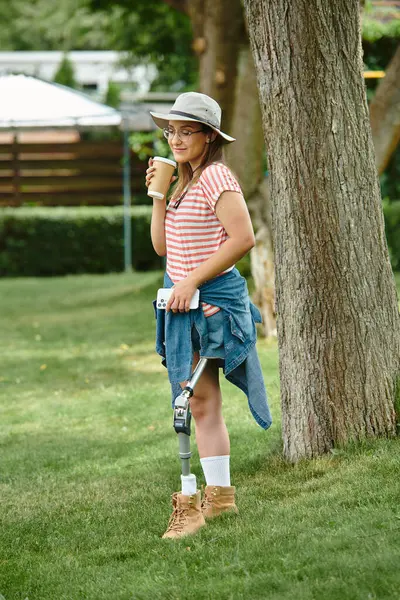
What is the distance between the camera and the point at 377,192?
496 cm

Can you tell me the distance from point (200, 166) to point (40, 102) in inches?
422

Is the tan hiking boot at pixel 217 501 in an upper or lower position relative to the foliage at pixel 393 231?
upper

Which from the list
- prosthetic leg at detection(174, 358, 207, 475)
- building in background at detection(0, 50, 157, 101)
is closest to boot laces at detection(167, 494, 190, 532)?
prosthetic leg at detection(174, 358, 207, 475)

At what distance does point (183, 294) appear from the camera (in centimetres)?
412

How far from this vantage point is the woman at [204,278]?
412 cm

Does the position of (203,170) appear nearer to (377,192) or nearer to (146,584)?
(377,192)

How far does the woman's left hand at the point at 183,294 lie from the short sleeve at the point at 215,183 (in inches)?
12.2

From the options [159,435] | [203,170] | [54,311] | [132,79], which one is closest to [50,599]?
[203,170]

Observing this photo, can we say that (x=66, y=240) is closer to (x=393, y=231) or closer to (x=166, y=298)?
(x=393, y=231)

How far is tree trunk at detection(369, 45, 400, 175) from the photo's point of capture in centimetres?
1016

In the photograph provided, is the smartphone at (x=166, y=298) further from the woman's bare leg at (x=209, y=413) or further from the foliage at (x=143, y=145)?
the foliage at (x=143, y=145)

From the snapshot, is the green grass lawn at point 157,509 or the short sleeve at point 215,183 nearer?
the green grass lawn at point 157,509

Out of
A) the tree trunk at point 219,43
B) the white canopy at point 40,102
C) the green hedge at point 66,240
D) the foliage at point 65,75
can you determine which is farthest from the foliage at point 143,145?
the foliage at point 65,75

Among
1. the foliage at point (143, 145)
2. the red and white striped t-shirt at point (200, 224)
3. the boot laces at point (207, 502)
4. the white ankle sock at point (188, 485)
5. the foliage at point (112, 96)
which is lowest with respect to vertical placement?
the foliage at point (143, 145)
